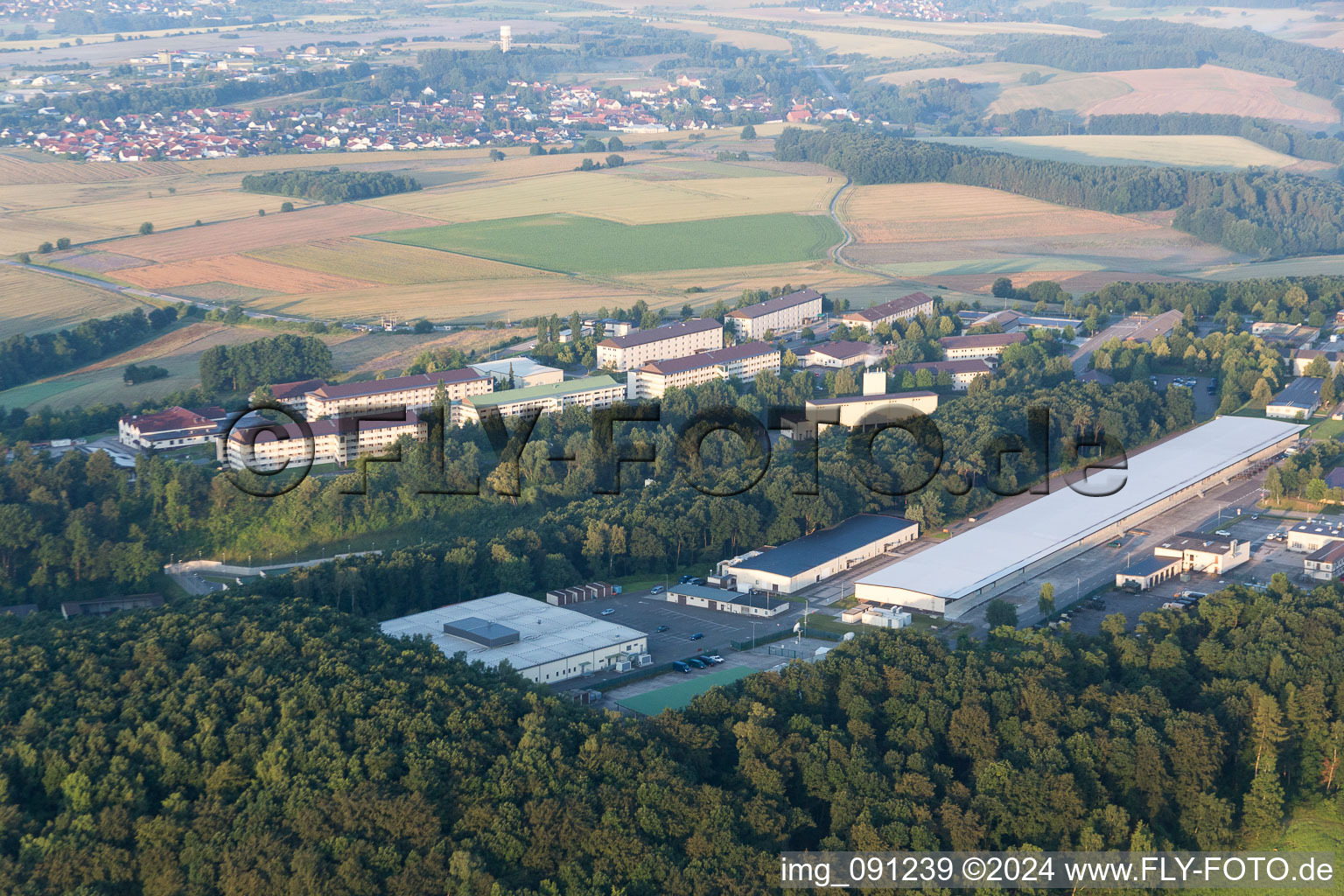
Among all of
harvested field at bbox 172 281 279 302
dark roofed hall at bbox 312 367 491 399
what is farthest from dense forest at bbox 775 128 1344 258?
dark roofed hall at bbox 312 367 491 399

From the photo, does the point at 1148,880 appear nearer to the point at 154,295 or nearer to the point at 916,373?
the point at 916,373

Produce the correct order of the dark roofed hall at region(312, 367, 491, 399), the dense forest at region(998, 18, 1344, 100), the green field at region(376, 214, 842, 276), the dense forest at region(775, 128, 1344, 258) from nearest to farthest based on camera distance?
the dark roofed hall at region(312, 367, 491, 399)
the green field at region(376, 214, 842, 276)
the dense forest at region(775, 128, 1344, 258)
the dense forest at region(998, 18, 1344, 100)

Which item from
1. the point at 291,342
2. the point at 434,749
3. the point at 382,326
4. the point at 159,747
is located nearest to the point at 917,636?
the point at 434,749

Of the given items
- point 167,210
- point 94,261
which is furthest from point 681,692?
point 167,210

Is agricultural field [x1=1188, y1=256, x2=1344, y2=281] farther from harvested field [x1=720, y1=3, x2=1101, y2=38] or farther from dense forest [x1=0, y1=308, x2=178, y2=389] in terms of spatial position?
harvested field [x1=720, y1=3, x2=1101, y2=38]

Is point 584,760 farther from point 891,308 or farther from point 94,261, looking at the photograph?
point 94,261
